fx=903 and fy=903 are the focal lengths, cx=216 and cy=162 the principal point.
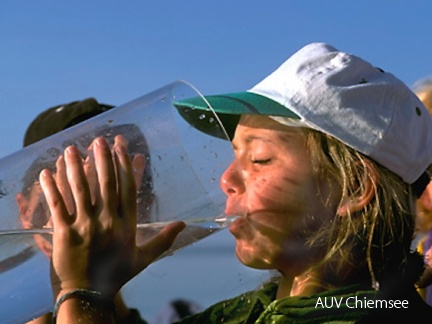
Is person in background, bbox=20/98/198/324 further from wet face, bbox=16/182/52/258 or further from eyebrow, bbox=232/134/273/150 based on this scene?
eyebrow, bbox=232/134/273/150

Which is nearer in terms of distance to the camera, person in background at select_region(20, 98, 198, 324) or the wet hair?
person in background at select_region(20, 98, 198, 324)

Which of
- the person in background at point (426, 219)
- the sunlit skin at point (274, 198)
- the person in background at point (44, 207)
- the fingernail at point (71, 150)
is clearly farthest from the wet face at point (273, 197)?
the person in background at point (426, 219)

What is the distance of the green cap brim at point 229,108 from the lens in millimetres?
1407

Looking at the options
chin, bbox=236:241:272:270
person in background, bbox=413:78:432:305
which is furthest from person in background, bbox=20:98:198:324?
person in background, bbox=413:78:432:305

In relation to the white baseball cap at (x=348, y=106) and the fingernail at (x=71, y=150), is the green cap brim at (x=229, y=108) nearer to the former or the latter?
the white baseball cap at (x=348, y=106)

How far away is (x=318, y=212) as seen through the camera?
5.02 feet

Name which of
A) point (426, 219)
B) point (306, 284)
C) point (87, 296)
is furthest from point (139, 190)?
point (426, 219)

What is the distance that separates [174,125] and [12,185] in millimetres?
265

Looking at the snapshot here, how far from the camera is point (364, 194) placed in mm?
1583

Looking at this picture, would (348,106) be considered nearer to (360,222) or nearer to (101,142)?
(360,222)

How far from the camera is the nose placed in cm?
138

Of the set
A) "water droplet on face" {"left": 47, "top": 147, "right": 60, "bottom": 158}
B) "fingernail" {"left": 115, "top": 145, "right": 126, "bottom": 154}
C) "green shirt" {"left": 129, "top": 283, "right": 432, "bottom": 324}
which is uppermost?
"water droplet on face" {"left": 47, "top": 147, "right": 60, "bottom": 158}

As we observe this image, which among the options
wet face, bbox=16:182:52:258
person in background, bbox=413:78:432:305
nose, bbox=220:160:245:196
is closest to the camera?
wet face, bbox=16:182:52:258

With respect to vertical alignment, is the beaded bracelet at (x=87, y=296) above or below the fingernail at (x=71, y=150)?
below
